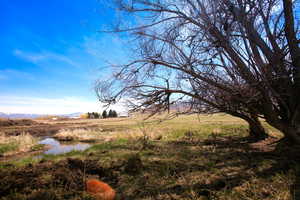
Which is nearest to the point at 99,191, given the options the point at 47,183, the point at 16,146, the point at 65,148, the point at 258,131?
the point at 47,183

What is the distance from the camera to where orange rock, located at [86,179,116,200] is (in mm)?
2617

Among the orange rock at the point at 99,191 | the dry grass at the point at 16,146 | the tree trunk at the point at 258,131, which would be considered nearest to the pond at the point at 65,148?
the dry grass at the point at 16,146

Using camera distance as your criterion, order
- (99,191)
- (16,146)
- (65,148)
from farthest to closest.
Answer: (16,146) < (65,148) < (99,191)

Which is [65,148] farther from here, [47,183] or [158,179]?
[158,179]

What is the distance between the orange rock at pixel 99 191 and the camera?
8.59 ft

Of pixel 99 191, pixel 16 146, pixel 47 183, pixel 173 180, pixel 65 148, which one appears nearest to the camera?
pixel 99 191

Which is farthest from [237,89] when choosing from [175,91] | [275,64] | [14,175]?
[14,175]

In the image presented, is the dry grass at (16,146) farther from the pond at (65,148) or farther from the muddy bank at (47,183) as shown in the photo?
the muddy bank at (47,183)

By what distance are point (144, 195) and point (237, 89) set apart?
2.90 metres

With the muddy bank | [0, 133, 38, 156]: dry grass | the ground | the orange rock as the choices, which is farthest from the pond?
the orange rock

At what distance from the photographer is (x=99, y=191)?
9.18 feet

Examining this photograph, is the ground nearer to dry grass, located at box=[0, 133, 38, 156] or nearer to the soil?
the soil

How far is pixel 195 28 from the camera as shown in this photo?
14.7 ft

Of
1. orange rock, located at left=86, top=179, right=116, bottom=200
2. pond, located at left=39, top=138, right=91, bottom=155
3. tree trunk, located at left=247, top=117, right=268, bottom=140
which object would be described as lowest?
pond, located at left=39, top=138, right=91, bottom=155
